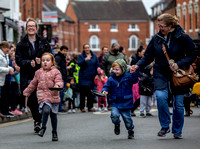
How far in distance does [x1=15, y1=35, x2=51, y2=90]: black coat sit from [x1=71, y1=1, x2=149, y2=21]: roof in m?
92.5

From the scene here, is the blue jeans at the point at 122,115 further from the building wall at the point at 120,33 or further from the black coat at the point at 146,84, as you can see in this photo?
the building wall at the point at 120,33

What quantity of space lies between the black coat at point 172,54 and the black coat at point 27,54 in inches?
104

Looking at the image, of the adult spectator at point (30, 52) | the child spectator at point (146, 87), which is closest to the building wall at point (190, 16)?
the child spectator at point (146, 87)

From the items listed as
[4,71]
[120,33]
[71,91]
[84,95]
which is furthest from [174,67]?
[120,33]

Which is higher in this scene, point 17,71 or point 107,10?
point 107,10

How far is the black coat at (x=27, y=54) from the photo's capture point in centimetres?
1051

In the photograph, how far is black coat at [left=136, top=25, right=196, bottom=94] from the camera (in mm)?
8656

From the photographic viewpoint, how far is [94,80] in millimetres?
17156

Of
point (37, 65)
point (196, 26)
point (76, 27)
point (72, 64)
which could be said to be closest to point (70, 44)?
point (76, 27)

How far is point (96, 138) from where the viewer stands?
30.3ft

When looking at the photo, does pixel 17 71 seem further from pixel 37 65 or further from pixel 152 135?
pixel 152 135

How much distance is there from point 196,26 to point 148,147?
46.0 m

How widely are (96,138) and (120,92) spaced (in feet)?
2.99

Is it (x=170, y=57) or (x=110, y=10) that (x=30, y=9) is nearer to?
(x=170, y=57)
